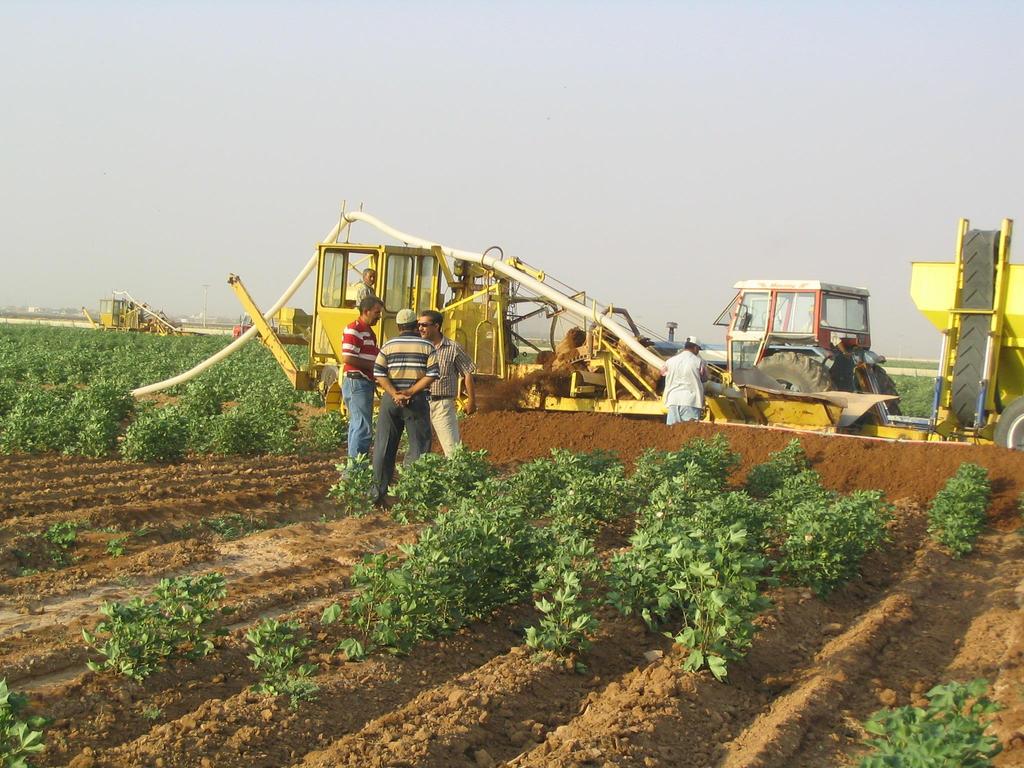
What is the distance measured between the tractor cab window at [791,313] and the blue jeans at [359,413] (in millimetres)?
6910

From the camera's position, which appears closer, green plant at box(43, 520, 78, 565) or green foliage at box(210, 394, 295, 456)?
green plant at box(43, 520, 78, 565)

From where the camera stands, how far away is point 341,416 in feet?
43.3

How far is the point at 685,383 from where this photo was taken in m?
12.8

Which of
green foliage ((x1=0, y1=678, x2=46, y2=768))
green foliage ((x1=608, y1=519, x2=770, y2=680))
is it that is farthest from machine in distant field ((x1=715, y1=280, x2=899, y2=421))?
green foliage ((x1=0, y1=678, x2=46, y2=768))

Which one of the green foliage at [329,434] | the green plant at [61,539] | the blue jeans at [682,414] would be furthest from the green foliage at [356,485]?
the blue jeans at [682,414]

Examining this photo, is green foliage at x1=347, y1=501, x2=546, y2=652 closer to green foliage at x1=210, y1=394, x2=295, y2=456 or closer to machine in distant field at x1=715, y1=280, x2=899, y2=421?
green foliage at x1=210, y1=394, x2=295, y2=456

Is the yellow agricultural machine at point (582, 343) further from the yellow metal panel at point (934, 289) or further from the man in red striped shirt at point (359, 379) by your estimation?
the man in red striped shirt at point (359, 379)

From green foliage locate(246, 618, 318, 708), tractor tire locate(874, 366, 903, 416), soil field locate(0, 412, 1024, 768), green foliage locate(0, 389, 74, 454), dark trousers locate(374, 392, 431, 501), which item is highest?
tractor tire locate(874, 366, 903, 416)

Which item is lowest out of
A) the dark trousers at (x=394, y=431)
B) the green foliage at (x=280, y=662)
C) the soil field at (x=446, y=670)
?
the soil field at (x=446, y=670)

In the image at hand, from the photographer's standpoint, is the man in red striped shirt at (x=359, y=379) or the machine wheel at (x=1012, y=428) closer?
the man in red striped shirt at (x=359, y=379)

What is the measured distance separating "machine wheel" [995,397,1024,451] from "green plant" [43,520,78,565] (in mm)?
9397

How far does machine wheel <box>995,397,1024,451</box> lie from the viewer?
11.5 meters

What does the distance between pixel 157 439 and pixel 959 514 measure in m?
7.89

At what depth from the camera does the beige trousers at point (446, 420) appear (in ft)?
30.7
